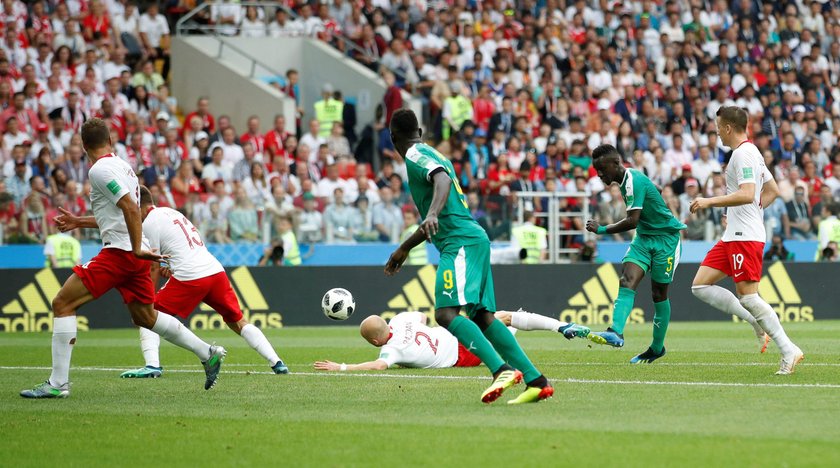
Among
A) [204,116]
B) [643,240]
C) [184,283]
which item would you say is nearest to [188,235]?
[184,283]

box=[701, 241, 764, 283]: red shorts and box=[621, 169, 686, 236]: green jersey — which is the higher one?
box=[621, 169, 686, 236]: green jersey

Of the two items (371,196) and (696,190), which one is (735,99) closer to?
(696,190)

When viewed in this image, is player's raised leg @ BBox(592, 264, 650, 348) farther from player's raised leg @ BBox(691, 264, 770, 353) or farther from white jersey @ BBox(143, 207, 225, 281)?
white jersey @ BBox(143, 207, 225, 281)

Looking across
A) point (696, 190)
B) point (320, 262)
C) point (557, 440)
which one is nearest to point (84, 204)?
point (320, 262)

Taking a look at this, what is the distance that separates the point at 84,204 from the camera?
2238cm

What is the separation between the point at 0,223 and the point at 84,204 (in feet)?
4.61

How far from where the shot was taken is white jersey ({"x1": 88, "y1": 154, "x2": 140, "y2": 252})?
1059 cm

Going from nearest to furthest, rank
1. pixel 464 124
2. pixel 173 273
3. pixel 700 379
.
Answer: pixel 700 379 < pixel 173 273 < pixel 464 124

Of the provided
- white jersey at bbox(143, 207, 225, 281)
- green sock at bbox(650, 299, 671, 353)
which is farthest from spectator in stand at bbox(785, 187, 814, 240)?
white jersey at bbox(143, 207, 225, 281)

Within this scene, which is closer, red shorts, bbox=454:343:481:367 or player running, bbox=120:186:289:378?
player running, bbox=120:186:289:378

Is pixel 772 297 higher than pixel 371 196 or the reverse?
the reverse

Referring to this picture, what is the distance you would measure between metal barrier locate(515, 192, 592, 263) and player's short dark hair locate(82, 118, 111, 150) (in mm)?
14180

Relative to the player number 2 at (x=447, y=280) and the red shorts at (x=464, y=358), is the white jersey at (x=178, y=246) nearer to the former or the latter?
the red shorts at (x=464, y=358)

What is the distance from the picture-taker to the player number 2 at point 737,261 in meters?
11.8
